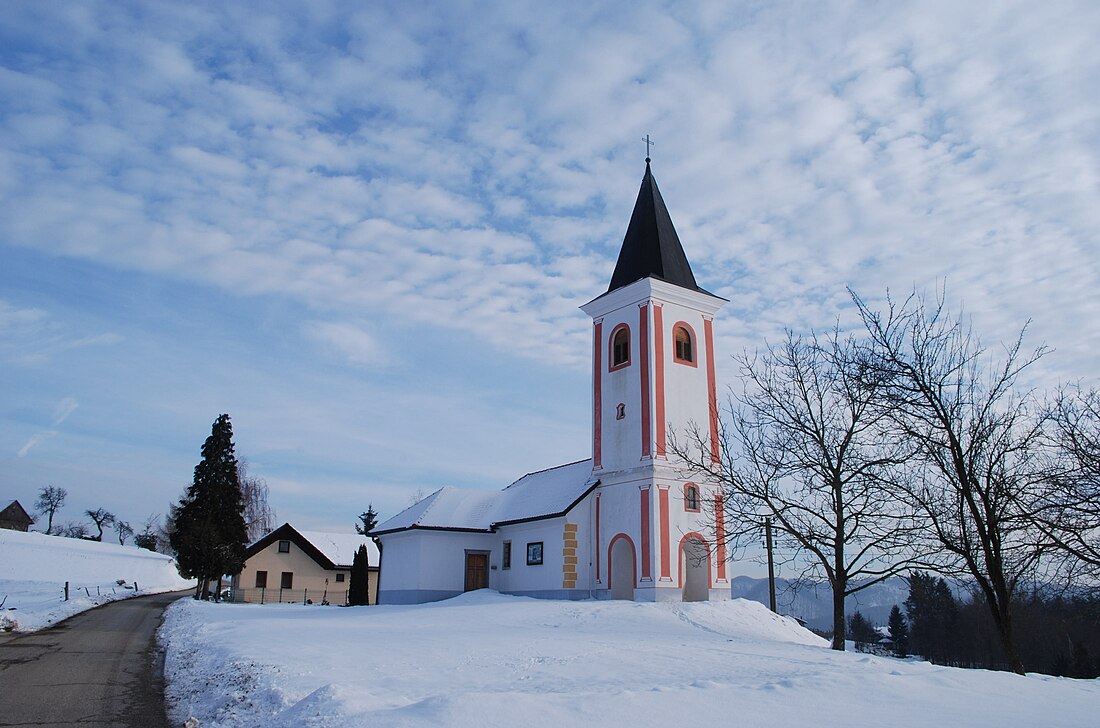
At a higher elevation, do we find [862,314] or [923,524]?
[862,314]

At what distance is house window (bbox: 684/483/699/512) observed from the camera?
99.1ft

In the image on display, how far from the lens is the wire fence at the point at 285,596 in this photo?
47719mm

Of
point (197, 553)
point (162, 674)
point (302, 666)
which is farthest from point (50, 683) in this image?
point (197, 553)

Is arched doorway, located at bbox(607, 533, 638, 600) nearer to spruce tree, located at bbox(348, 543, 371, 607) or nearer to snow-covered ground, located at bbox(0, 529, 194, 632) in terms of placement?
spruce tree, located at bbox(348, 543, 371, 607)

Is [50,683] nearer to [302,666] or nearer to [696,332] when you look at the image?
[302,666]

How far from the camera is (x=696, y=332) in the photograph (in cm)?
3275

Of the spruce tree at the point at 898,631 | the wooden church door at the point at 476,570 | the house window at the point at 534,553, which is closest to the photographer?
the house window at the point at 534,553

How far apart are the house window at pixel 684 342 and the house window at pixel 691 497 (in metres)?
5.20

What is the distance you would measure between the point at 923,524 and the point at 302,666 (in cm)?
1357

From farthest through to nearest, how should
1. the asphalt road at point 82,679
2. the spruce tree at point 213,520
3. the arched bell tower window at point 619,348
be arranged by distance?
the spruce tree at point 213,520, the arched bell tower window at point 619,348, the asphalt road at point 82,679

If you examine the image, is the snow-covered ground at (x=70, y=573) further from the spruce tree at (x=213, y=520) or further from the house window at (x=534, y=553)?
the house window at (x=534, y=553)

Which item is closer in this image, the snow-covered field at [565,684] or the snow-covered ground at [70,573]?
the snow-covered field at [565,684]

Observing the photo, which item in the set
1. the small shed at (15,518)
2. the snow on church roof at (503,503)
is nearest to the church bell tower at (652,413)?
the snow on church roof at (503,503)

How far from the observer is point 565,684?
10391 mm
